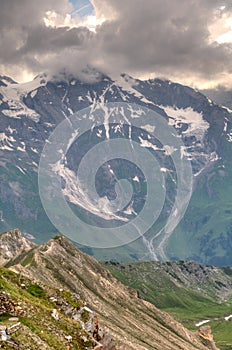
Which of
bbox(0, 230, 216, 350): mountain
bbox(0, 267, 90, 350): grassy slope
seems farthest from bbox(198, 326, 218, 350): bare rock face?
bbox(0, 267, 90, 350): grassy slope

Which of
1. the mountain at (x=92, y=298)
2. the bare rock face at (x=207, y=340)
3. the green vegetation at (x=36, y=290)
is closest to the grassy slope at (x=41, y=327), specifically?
the mountain at (x=92, y=298)

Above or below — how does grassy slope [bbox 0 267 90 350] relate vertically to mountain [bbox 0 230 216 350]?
below

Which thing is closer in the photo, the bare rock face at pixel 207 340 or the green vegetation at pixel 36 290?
the green vegetation at pixel 36 290

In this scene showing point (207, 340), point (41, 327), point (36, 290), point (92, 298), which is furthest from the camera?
point (207, 340)

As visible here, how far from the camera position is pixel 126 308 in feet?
515

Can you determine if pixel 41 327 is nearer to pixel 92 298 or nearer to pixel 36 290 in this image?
pixel 36 290

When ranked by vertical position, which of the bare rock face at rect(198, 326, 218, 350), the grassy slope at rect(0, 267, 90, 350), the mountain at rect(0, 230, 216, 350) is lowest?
the grassy slope at rect(0, 267, 90, 350)

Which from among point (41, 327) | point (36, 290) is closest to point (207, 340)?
point (36, 290)

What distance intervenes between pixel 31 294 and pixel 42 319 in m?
14.7

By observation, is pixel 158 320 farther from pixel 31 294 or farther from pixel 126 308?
pixel 31 294

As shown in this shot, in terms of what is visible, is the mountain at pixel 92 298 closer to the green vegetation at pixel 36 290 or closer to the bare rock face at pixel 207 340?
the green vegetation at pixel 36 290

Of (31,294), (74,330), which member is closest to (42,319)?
(74,330)

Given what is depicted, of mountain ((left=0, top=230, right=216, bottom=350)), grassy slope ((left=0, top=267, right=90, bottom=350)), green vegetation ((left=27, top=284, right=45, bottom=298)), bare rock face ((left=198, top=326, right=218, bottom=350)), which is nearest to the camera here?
grassy slope ((left=0, top=267, right=90, bottom=350))

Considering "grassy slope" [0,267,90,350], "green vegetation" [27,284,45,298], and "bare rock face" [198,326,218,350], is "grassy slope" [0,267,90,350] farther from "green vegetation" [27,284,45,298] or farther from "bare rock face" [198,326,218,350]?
"bare rock face" [198,326,218,350]
